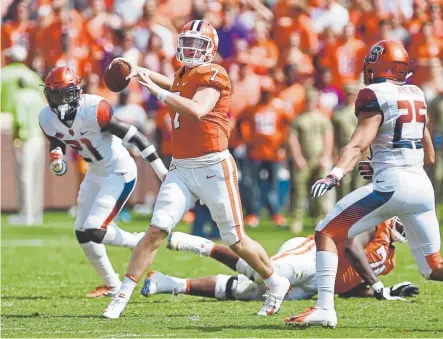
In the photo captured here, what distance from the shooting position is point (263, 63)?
15883 millimetres

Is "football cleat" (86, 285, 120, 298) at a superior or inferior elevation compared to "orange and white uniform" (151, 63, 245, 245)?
inferior

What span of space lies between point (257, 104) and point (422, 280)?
620 cm

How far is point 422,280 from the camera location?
9.12m

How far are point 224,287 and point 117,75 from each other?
5.58 ft

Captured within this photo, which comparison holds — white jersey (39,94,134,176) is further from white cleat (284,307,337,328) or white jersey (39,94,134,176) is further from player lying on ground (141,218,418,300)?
white cleat (284,307,337,328)

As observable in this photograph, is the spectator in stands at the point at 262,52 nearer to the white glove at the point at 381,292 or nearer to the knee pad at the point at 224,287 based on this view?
the knee pad at the point at 224,287

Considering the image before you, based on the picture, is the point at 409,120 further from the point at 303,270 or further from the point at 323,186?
the point at 303,270

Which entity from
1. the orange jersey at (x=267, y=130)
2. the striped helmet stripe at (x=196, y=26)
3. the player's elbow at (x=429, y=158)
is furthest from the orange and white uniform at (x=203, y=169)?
the orange jersey at (x=267, y=130)

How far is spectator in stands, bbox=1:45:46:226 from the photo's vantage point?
49.2 ft

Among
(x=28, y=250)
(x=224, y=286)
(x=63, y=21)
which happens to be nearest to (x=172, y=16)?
(x=63, y=21)

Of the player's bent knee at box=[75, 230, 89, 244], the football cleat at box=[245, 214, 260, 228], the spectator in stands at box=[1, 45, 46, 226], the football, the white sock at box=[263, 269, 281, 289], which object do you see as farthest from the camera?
the spectator in stands at box=[1, 45, 46, 226]

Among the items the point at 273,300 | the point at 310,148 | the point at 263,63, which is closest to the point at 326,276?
the point at 273,300

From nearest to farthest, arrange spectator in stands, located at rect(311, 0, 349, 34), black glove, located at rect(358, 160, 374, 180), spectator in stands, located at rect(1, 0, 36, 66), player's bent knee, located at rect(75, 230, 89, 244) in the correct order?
1. black glove, located at rect(358, 160, 374, 180)
2. player's bent knee, located at rect(75, 230, 89, 244)
3. spectator in stands, located at rect(311, 0, 349, 34)
4. spectator in stands, located at rect(1, 0, 36, 66)

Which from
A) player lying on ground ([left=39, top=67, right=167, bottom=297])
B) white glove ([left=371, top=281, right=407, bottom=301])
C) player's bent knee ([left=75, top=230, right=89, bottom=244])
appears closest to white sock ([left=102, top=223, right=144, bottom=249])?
player lying on ground ([left=39, top=67, right=167, bottom=297])
